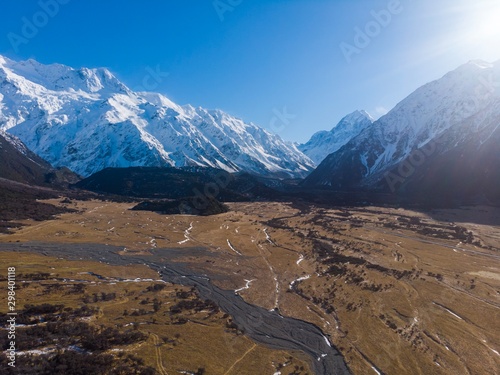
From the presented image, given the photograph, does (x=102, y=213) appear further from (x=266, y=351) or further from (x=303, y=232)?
(x=266, y=351)

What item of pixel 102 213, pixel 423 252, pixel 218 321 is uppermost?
pixel 102 213

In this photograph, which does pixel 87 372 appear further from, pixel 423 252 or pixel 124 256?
pixel 423 252

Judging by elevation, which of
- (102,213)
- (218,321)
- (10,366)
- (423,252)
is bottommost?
(423,252)

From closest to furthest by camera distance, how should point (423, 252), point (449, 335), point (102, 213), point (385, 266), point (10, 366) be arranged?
point (10, 366) → point (449, 335) → point (385, 266) → point (423, 252) → point (102, 213)

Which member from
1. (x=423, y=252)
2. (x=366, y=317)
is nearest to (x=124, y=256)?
(x=366, y=317)

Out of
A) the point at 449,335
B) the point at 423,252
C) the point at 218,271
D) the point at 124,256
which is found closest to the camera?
the point at 449,335

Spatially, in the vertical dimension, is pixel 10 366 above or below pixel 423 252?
above

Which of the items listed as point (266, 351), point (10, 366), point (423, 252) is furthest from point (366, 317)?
point (423, 252)

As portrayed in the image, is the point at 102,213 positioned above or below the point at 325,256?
above

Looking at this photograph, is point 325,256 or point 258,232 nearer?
point 325,256
